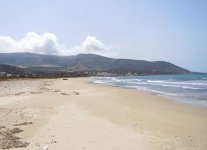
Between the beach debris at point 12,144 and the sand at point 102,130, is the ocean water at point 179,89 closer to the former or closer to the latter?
the sand at point 102,130

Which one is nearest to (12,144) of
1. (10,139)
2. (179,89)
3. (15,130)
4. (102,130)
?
(10,139)

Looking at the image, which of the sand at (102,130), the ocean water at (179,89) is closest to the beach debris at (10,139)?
the sand at (102,130)

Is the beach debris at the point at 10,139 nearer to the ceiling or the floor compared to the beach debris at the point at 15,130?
nearer to the floor

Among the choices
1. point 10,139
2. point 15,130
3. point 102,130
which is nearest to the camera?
point 10,139

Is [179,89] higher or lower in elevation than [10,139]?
higher

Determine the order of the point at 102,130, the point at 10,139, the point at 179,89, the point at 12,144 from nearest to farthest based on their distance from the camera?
the point at 12,144 < the point at 10,139 < the point at 102,130 < the point at 179,89

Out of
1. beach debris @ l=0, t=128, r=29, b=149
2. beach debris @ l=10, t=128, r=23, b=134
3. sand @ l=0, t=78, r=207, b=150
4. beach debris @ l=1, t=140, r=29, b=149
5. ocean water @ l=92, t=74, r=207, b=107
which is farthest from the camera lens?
ocean water @ l=92, t=74, r=207, b=107

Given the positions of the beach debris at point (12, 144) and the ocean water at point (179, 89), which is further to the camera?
the ocean water at point (179, 89)

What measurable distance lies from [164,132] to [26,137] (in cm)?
537

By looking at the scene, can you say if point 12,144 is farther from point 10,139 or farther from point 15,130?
point 15,130

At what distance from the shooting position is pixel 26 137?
1163 centimetres

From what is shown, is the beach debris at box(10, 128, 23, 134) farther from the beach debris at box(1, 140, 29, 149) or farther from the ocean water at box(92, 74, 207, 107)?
the ocean water at box(92, 74, 207, 107)

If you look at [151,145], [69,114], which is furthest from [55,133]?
[69,114]

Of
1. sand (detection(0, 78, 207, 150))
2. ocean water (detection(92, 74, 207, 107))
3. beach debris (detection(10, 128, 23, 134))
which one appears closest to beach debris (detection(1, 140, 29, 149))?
sand (detection(0, 78, 207, 150))
